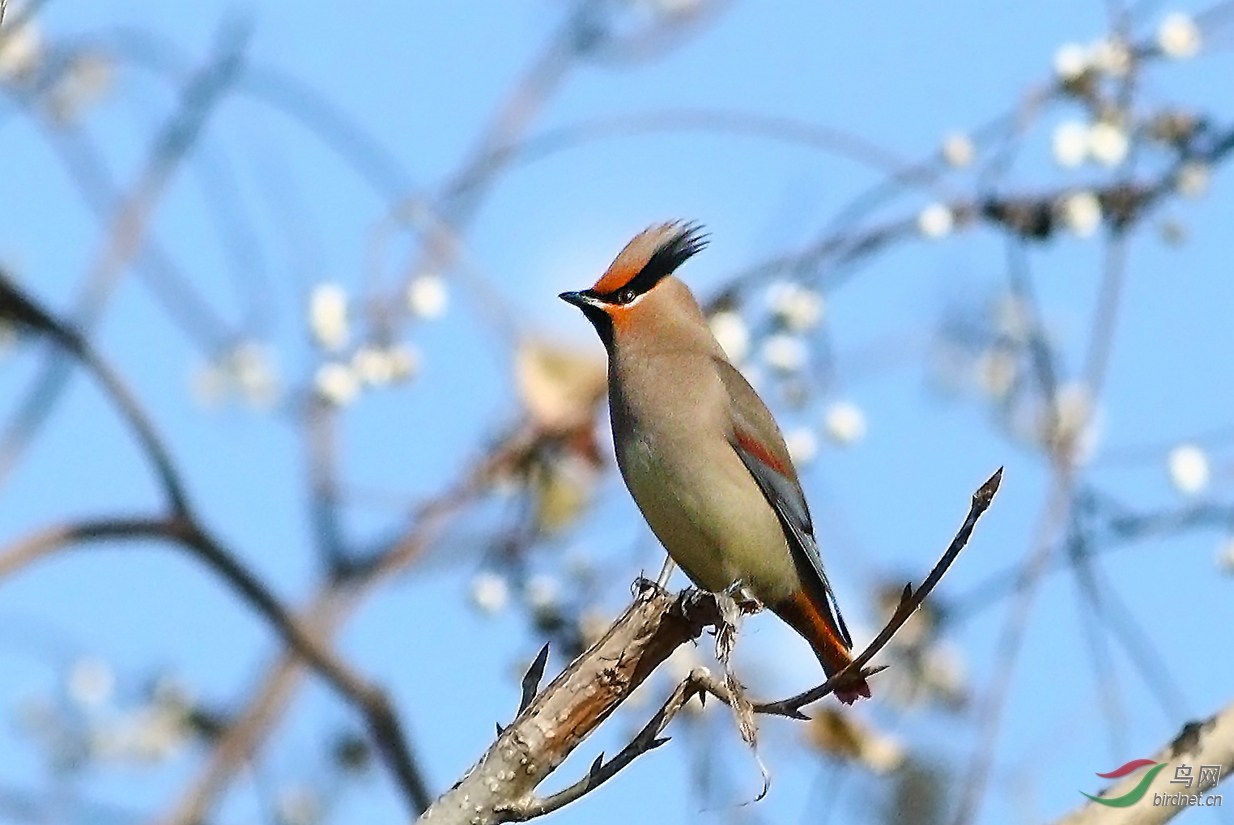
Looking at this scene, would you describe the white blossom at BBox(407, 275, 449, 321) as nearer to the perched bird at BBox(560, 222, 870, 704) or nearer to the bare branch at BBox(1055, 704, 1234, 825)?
the perched bird at BBox(560, 222, 870, 704)

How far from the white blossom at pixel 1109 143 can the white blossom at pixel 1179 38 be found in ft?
0.87

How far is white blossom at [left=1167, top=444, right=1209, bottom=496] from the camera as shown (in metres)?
5.64

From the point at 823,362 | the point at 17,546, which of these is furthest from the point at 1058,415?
the point at 17,546

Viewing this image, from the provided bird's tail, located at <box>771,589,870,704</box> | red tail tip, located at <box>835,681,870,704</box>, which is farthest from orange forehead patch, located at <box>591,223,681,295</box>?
red tail tip, located at <box>835,681,870,704</box>

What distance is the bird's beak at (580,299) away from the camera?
510 centimetres

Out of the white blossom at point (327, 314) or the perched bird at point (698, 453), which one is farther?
the white blossom at point (327, 314)

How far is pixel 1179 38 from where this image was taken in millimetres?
5887

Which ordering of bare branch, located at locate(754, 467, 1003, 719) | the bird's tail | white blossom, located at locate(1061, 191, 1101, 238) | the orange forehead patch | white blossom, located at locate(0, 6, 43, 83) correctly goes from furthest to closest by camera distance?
white blossom, located at locate(0, 6, 43, 83) < white blossom, located at locate(1061, 191, 1101, 238) < the orange forehead patch < the bird's tail < bare branch, located at locate(754, 467, 1003, 719)

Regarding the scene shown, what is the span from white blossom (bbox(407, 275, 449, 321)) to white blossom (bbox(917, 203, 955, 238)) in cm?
148

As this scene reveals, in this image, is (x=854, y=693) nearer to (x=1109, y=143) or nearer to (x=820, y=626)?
(x=820, y=626)

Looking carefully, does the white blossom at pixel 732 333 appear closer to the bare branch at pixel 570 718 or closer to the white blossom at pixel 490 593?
the white blossom at pixel 490 593

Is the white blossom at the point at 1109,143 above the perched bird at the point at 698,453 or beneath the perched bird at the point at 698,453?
above

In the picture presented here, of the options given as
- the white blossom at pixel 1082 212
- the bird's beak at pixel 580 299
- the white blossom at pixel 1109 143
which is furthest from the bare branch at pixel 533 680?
the white blossom at pixel 1109 143

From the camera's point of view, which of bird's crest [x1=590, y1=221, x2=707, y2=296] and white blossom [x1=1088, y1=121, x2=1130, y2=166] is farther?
white blossom [x1=1088, y1=121, x2=1130, y2=166]
